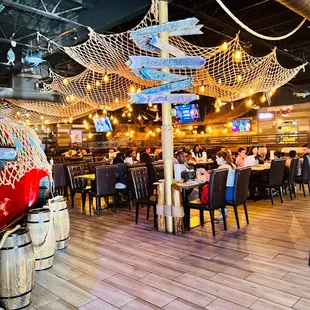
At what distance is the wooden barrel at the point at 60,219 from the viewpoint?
3713 millimetres

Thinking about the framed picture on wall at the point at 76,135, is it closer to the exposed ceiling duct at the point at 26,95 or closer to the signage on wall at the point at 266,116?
the exposed ceiling duct at the point at 26,95

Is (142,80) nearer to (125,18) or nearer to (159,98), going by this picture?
(125,18)

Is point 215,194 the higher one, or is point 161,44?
point 161,44

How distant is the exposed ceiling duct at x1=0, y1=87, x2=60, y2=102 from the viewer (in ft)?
31.3

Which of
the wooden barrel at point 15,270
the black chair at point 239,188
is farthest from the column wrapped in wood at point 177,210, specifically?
the wooden barrel at point 15,270

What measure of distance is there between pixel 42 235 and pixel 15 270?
72 centimetres

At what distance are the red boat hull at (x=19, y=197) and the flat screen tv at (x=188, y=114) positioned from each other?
29.2ft

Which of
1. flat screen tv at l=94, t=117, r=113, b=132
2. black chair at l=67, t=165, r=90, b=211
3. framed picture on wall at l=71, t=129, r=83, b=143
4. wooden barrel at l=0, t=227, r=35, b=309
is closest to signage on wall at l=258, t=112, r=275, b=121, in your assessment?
flat screen tv at l=94, t=117, r=113, b=132

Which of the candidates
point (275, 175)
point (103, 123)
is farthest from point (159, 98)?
point (103, 123)

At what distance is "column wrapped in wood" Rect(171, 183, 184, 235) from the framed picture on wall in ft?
46.7

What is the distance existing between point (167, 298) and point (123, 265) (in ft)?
2.88

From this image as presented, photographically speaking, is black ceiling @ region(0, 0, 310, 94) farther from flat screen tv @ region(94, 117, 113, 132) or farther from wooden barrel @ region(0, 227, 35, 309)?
flat screen tv @ region(94, 117, 113, 132)

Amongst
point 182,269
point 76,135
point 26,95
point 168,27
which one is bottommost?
point 182,269

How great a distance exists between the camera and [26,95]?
390 inches
